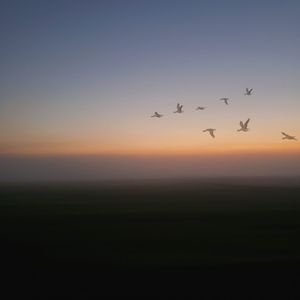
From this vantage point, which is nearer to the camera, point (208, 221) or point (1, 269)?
point (1, 269)

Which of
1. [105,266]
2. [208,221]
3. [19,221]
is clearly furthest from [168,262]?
[19,221]

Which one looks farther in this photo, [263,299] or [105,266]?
[105,266]

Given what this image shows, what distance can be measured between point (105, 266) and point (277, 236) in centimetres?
1745

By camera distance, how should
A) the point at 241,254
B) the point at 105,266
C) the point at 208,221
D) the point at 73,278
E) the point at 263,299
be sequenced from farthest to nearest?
the point at 208,221, the point at 241,254, the point at 105,266, the point at 73,278, the point at 263,299

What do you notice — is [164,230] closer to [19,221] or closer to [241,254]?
[241,254]

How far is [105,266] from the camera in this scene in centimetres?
2588

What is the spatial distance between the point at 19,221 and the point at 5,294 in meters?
32.0

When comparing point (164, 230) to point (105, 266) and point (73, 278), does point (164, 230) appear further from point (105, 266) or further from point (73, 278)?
point (73, 278)

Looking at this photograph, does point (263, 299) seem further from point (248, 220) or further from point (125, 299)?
point (248, 220)

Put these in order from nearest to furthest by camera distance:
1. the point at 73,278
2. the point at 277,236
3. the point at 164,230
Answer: the point at 73,278 → the point at 277,236 → the point at 164,230

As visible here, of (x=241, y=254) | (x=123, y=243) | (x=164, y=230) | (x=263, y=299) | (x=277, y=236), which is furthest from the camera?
(x=164, y=230)

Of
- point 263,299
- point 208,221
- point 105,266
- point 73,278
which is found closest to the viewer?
point 263,299

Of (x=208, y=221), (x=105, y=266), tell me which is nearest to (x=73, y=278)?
(x=105, y=266)

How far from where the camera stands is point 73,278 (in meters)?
22.8
